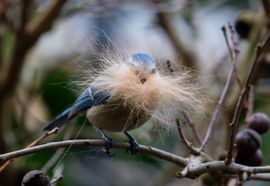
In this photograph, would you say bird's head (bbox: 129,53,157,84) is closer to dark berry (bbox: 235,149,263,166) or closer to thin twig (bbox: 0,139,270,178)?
thin twig (bbox: 0,139,270,178)

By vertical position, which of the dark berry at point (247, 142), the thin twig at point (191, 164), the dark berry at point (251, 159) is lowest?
the dark berry at point (251, 159)

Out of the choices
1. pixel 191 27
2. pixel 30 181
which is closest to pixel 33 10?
pixel 191 27

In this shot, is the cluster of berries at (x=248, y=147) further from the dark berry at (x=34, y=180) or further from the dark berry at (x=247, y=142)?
the dark berry at (x=34, y=180)

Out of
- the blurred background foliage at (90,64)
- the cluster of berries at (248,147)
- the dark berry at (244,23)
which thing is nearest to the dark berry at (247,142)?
the cluster of berries at (248,147)

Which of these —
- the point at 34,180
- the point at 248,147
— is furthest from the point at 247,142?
the point at 34,180

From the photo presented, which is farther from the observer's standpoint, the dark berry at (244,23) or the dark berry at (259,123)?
the dark berry at (244,23)

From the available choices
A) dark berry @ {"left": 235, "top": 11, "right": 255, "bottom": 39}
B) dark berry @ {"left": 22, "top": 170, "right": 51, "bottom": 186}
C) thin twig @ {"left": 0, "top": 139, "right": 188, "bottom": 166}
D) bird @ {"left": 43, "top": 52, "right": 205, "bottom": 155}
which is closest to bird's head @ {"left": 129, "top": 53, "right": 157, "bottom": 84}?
bird @ {"left": 43, "top": 52, "right": 205, "bottom": 155}
